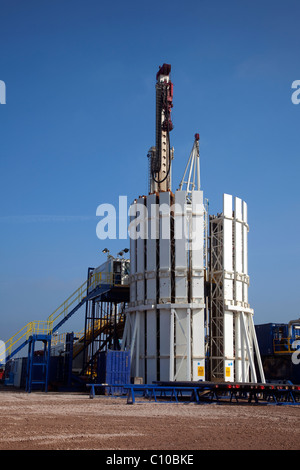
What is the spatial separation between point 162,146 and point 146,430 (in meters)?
26.2

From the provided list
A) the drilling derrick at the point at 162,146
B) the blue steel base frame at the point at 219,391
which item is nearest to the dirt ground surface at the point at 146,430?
the blue steel base frame at the point at 219,391

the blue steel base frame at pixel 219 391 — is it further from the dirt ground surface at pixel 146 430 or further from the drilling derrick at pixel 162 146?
the drilling derrick at pixel 162 146

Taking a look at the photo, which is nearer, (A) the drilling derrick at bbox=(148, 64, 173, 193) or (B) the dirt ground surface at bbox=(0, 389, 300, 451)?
(B) the dirt ground surface at bbox=(0, 389, 300, 451)

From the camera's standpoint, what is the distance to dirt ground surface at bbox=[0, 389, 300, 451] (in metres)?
10.4

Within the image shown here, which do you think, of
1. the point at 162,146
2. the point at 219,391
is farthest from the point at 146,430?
the point at 162,146

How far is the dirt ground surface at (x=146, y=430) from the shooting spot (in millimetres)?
10422

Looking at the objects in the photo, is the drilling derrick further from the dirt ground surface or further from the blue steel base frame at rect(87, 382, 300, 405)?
the dirt ground surface

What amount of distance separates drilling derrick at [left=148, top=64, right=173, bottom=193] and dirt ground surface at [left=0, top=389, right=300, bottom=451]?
20630 mm

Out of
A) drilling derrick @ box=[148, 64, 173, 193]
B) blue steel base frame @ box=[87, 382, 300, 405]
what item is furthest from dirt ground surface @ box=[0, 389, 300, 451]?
drilling derrick @ box=[148, 64, 173, 193]

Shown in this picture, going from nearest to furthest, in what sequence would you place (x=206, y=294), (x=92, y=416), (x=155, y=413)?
(x=92, y=416) < (x=155, y=413) < (x=206, y=294)

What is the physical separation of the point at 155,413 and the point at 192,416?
163 centimetres

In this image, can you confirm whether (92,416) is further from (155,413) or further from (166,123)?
(166,123)
